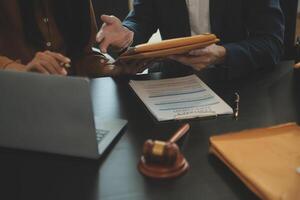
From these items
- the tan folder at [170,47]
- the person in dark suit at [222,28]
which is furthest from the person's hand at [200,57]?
the tan folder at [170,47]

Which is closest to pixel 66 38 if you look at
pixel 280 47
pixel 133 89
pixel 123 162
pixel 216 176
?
pixel 133 89

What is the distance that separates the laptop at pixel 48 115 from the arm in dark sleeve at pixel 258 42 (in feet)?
2.01

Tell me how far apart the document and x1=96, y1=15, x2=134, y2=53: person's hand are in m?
0.14

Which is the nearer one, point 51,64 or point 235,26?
point 51,64

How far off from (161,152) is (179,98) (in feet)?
1.27

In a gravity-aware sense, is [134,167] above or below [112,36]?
below

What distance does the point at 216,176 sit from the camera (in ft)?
2.44

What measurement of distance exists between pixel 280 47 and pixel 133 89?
57 cm

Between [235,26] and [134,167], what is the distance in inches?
Result: 37.9

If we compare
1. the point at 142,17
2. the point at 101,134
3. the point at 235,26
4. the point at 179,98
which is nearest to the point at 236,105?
the point at 179,98

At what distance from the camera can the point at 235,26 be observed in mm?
1573

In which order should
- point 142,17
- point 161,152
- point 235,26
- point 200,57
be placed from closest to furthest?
1. point 161,152
2. point 200,57
3. point 235,26
4. point 142,17

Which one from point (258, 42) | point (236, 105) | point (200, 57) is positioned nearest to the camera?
point (236, 105)

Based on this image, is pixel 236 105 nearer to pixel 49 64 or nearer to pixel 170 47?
pixel 170 47
